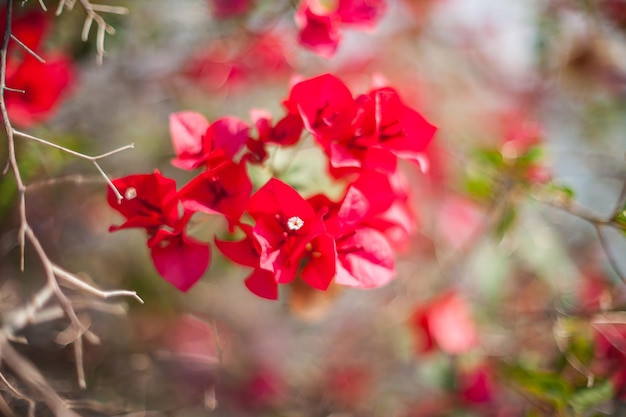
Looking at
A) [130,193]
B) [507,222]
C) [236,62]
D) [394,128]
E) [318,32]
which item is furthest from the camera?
[236,62]

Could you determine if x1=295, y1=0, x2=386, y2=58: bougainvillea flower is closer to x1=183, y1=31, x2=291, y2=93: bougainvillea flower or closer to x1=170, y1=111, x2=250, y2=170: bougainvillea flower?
x1=170, y1=111, x2=250, y2=170: bougainvillea flower

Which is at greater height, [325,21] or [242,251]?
[325,21]

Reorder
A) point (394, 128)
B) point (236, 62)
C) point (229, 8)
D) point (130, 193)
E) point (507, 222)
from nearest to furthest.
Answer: point (130, 193) < point (394, 128) < point (507, 222) < point (229, 8) < point (236, 62)

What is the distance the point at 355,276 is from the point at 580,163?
39.7 inches

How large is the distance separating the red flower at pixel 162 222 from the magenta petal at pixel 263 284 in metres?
0.06

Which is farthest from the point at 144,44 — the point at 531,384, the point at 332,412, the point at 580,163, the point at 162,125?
the point at 580,163

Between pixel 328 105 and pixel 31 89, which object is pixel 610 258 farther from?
pixel 31 89

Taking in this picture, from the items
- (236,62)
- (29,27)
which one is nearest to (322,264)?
(29,27)

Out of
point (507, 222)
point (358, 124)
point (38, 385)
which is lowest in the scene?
point (38, 385)

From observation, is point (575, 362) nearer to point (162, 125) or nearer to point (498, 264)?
point (498, 264)

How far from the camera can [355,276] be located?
0.63 meters

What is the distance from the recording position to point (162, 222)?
0.64 meters

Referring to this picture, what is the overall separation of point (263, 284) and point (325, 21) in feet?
1.35

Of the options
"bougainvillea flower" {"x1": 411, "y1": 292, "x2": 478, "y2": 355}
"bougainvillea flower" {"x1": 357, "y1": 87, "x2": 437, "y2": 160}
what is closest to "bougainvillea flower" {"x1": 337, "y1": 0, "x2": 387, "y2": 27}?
"bougainvillea flower" {"x1": 357, "y1": 87, "x2": 437, "y2": 160}
